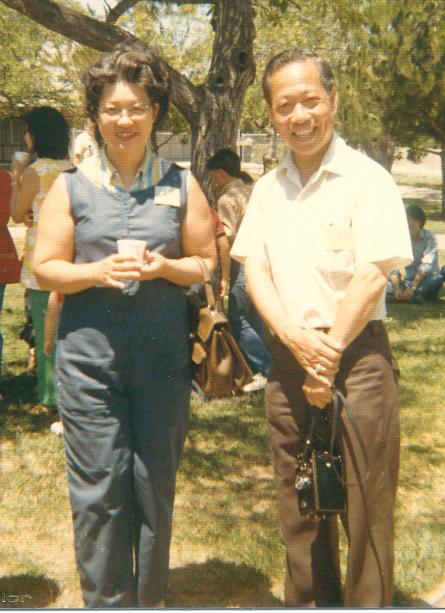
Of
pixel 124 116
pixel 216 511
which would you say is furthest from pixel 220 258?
pixel 124 116

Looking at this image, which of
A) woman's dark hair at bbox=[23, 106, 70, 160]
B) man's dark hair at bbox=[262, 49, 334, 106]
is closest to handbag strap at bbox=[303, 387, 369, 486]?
man's dark hair at bbox=[262, 49, 334, 106]

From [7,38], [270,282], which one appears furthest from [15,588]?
[7,38]

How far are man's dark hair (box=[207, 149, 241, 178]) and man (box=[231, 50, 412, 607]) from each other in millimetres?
2740

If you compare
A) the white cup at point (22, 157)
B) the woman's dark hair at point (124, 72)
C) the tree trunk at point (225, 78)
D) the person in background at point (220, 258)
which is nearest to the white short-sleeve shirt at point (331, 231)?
the woman's dark hair at point (124, 72)

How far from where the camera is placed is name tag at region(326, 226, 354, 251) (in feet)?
7.25

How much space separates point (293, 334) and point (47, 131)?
269cm

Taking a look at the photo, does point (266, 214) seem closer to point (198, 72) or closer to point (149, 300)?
point (149, 300)

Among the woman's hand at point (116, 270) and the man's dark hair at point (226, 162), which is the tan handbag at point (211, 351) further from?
the man's dark hair at point (226, 162)

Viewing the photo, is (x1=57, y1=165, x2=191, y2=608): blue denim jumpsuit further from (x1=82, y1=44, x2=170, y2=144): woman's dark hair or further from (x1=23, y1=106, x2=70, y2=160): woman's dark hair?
(x1=23, y1=106, x2=70, y2=160): woman's dark hair

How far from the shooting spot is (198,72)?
14.3 m

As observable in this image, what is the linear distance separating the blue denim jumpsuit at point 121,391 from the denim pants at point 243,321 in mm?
2987

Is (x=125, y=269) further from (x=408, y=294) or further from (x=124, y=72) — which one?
(x=408, y=294)

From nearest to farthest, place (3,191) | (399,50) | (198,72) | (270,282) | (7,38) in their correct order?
(270,282) < (3,191) < (399,50) < (198,72) < (7,38)

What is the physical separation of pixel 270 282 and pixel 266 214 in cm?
23
